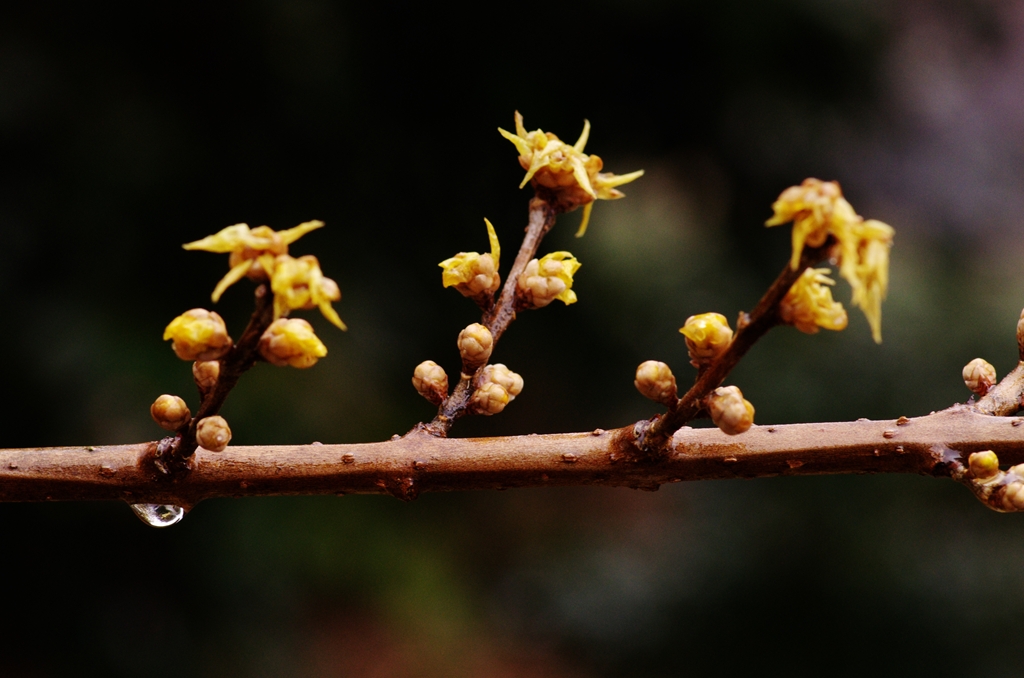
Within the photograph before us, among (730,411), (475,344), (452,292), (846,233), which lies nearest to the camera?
(846,233)

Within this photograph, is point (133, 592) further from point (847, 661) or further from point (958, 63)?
point (958, 63)

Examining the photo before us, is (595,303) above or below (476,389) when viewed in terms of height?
above

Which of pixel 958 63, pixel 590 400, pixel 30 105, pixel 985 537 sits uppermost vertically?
pixel 958 63

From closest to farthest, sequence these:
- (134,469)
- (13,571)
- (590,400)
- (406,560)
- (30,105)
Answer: (134,469) < (30,105) < (13,571) < (406,560) < (590,400)

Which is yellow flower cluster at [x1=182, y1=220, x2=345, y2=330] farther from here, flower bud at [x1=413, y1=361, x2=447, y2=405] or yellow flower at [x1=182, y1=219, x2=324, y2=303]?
flower bud at [x1=413, y1=361, x2=447, y2=405]

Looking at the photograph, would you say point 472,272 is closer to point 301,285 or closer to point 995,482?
point 301,285

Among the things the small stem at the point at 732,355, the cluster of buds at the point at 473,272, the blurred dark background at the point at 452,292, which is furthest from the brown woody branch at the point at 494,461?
the blurred dark background at the point at 452,292

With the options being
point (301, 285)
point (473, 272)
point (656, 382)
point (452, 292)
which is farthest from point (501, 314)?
point (452, 292)

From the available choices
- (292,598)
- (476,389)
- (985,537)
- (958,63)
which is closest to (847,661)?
(985,537)
